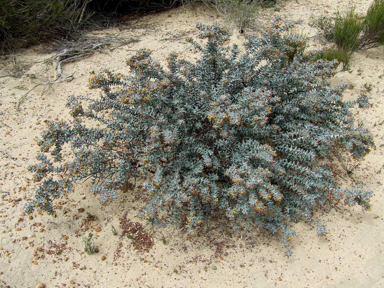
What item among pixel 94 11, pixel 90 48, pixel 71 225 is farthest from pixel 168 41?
pixel 71 225

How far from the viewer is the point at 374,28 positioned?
4223 millimetres

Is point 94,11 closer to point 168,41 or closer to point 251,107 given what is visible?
point 168,41

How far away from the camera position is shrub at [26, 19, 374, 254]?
2.46 m

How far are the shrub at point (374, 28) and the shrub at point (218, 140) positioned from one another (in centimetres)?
183

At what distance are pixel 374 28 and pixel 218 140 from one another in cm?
325

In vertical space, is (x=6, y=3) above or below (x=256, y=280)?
above

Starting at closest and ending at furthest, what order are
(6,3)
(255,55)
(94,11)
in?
(255,55) < (6,3) < (94,11)

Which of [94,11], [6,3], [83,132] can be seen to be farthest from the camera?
[94,11]

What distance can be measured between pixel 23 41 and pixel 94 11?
1.48 meters

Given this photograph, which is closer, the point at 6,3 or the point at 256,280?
the point at 256,280

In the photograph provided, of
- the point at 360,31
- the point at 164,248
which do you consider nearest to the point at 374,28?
the point at 360,31

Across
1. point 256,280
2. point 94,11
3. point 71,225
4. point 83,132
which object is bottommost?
point 256,280

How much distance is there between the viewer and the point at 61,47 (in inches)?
183

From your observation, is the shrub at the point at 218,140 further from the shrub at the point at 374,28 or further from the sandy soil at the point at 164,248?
the shrub at the point at 374,28
